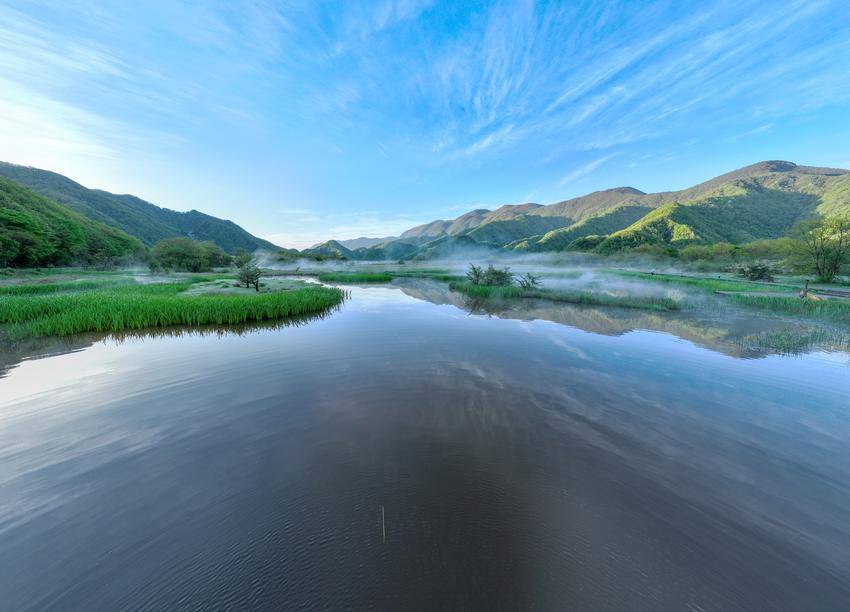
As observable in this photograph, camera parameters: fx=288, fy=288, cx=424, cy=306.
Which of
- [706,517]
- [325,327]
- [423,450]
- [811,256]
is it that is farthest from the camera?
[811,256]

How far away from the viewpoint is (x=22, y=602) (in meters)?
2.90

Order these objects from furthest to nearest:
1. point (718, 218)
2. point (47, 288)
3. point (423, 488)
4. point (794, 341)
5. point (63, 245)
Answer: point (718, 218) → point (63, 245) → point (47, 288) → point (794, 341) → point (423, 488)

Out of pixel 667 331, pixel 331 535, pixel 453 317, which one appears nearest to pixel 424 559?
pixel 331 535

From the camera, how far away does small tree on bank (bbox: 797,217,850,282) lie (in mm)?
32688

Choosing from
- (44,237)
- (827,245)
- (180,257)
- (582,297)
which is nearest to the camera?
(582,297)

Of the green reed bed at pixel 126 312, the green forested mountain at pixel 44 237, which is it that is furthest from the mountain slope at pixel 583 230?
the green forested mountain at pixel 44 237

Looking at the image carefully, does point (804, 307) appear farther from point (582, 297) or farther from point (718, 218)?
point (718, 218)

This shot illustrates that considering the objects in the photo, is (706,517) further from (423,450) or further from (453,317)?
(453,317)

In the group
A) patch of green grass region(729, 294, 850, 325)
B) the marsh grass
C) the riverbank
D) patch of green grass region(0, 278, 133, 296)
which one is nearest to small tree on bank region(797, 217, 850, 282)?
patch of green grass region(729, 294, 850, 325)

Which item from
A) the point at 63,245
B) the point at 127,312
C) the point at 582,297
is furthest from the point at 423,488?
the point at 63,245

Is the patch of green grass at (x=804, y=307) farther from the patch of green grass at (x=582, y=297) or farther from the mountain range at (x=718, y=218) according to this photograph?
the mountain range at (x=718, y=218)

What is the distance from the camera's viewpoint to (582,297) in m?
24.7

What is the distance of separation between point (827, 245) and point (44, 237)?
113822 mm

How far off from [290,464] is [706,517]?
21.1 feet
